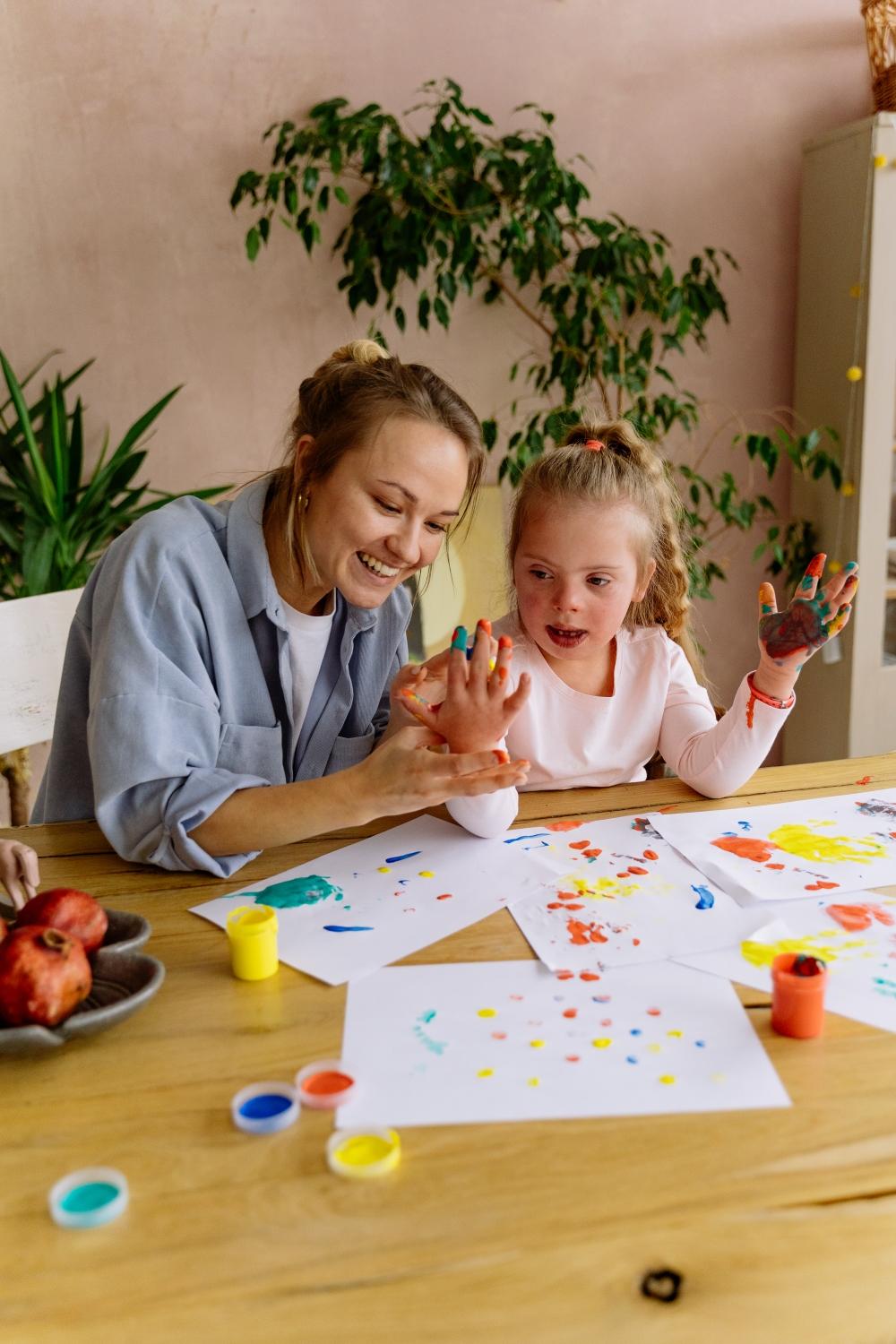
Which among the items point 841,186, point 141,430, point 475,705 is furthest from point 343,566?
point 841,186

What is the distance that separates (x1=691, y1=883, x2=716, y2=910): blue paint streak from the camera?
104cm

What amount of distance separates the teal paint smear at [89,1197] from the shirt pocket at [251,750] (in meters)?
0.64


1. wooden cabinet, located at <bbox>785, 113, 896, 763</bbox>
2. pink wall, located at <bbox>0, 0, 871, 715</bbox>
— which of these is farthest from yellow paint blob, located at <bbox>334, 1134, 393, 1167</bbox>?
wooden cabinet, located at <bbox>785, 113, 896, 763</bbox>

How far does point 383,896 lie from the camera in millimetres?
1086

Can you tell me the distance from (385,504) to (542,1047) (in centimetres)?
Answer: 72

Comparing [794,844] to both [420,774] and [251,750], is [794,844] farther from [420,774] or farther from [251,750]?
[251,750]

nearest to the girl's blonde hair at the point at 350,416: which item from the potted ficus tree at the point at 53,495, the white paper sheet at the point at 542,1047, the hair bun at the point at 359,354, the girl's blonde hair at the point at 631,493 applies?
the hair bun at the point at 359,354

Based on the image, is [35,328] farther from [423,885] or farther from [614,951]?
[614,951]

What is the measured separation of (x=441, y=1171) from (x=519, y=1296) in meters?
0.11

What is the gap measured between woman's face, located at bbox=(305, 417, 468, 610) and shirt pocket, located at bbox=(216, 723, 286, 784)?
0.21 metres

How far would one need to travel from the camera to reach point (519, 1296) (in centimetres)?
58

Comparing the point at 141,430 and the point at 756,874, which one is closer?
the point at 756,874

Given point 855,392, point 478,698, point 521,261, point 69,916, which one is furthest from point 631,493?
point 855,392

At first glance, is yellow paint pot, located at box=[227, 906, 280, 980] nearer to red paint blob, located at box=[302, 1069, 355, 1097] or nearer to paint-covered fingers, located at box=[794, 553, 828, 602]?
red paint blob, located at box=[302, 1069, 355, 1097]
